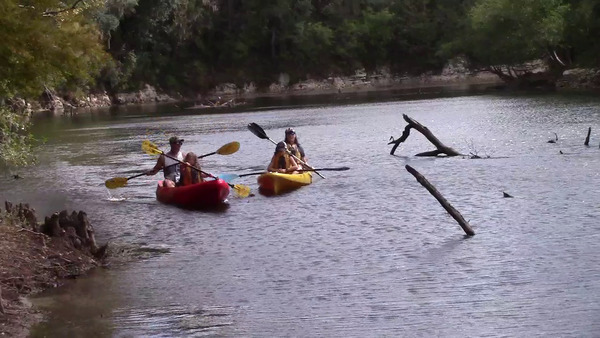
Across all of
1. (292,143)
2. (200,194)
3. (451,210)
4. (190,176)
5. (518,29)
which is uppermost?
(518,29)

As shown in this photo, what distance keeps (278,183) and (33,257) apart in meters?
10.0

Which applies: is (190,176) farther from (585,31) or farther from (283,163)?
(585,31)

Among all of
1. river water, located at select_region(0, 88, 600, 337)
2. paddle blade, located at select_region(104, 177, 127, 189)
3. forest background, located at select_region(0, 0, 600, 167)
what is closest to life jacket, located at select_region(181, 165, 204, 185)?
river water, located at select_region(0, 88, 600, 337)

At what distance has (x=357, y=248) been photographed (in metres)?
15.0

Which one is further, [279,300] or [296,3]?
[296,3]

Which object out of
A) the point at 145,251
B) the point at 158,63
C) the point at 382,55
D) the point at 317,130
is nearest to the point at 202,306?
the point at 145,251

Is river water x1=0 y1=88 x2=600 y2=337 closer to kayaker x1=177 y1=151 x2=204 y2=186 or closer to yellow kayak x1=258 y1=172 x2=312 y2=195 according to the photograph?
yellow kayak x1=258 y1=172 x2=312 y2=195

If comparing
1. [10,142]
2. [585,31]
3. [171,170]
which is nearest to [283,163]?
[171,170]

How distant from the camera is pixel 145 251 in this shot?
601 inches

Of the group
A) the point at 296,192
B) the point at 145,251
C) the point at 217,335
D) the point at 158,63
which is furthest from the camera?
the point at 158,63

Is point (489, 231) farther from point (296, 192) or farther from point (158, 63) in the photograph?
point (158, 63)

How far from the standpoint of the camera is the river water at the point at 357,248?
35.8ft

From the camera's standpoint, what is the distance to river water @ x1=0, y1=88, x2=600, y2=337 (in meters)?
10.9

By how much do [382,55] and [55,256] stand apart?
83.3 m
